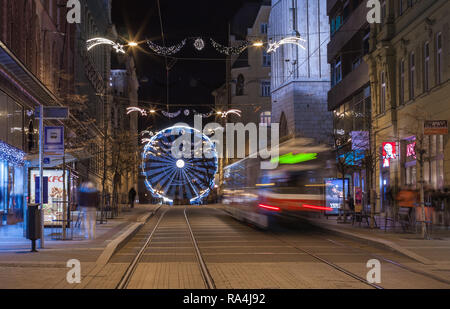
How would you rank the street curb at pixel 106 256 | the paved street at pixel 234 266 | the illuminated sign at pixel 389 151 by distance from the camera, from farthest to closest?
the illuminated sign at pixel 389 151
the street curb at pixel 106 256
the paved street at pixel 234 266

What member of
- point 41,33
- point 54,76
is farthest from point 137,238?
point 54,76

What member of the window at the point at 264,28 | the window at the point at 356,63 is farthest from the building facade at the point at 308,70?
the window at the point at 264,28

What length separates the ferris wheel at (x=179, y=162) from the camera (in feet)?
A: 198

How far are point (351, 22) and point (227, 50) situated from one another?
16.2 meters

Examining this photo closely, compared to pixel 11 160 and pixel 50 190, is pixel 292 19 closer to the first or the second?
pixel 11 160

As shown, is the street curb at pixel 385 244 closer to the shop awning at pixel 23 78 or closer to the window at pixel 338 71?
the shop awning at pixel 23 78

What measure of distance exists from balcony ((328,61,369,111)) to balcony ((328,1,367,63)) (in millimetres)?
2702

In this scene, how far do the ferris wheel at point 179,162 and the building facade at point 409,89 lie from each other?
20709mm

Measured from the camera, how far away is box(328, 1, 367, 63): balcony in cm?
4644

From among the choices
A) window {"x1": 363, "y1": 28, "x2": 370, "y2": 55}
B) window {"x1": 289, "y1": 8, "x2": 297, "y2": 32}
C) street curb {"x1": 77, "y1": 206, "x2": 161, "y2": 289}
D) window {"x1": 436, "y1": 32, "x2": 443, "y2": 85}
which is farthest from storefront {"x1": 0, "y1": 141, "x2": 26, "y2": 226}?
window {"x1": 289, "y1": 8, "x2": 297, "y2": 32}

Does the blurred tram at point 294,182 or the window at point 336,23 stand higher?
the window at point 336,23

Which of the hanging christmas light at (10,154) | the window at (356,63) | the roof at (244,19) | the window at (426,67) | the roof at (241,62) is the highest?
the roof at (244,19)
